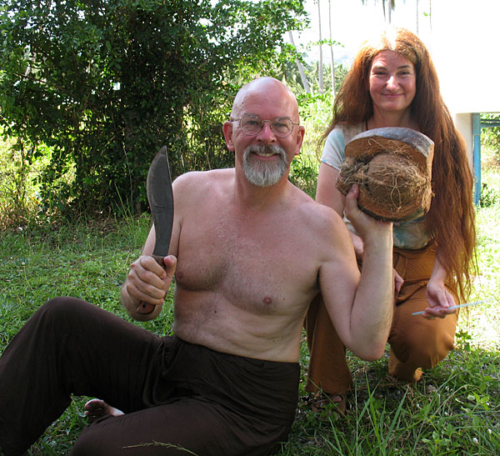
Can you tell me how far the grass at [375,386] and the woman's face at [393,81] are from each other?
1298 millimetres

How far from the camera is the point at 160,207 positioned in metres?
1.97

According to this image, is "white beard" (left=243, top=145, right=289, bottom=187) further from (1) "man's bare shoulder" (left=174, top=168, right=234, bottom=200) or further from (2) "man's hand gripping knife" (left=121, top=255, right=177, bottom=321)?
(2) "man's hand gripping knife" (left=121, top=255, right=177, bottom=321)

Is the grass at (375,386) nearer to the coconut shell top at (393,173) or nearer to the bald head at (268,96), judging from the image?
the coconut shell top at (393,173)

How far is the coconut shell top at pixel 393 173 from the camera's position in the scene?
176cm

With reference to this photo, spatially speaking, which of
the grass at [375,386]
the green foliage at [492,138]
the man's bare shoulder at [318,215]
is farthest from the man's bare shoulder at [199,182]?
the green foliage at [492,138]

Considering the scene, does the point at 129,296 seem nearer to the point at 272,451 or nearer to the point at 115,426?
the point at 115,426

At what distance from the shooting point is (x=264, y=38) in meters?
→ 6.57

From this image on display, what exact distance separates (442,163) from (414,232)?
366mm

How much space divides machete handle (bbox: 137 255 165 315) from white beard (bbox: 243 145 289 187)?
0.48 metres

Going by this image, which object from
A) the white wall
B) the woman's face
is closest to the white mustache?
the woman's face

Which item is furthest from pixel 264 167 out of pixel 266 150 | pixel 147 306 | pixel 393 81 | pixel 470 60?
pixel 470 60

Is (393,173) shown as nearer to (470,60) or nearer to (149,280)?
(149,280)

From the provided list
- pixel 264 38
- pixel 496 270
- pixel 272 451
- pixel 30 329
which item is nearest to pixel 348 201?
pixel 272 451

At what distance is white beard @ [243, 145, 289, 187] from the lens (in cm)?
208
